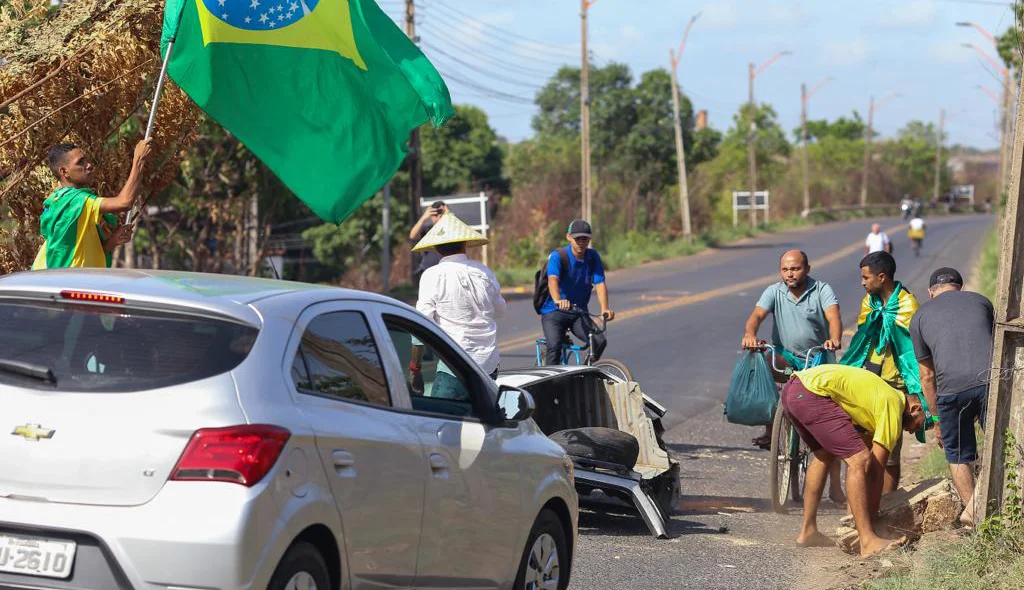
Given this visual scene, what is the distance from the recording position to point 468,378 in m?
5.73

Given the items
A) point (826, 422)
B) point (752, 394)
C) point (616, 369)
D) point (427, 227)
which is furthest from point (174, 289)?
point (427, 227)

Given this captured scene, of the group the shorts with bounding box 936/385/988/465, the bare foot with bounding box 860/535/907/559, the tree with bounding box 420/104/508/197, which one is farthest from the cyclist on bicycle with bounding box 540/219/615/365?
the tree with bounding box 420/104/508/197

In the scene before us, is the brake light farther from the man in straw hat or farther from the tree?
the tree

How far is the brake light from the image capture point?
442cm

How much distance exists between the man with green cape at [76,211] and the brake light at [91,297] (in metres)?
2.36

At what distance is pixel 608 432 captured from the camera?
868 centimetres

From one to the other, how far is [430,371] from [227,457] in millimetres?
2331

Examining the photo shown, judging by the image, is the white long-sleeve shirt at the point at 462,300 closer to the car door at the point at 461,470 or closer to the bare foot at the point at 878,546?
the car door at the point at 461,470

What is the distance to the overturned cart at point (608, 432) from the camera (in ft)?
27.2

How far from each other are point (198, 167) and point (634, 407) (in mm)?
19002

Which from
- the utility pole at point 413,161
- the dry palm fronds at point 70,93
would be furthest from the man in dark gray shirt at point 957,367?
the utility pole at point 413,161

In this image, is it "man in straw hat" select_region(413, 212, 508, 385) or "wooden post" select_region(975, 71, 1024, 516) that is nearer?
"wooden post" select_region(975, 71, 1024, 516)

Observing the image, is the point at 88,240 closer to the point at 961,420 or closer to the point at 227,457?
the point at 227,457

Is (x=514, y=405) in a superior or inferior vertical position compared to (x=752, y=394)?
superior
